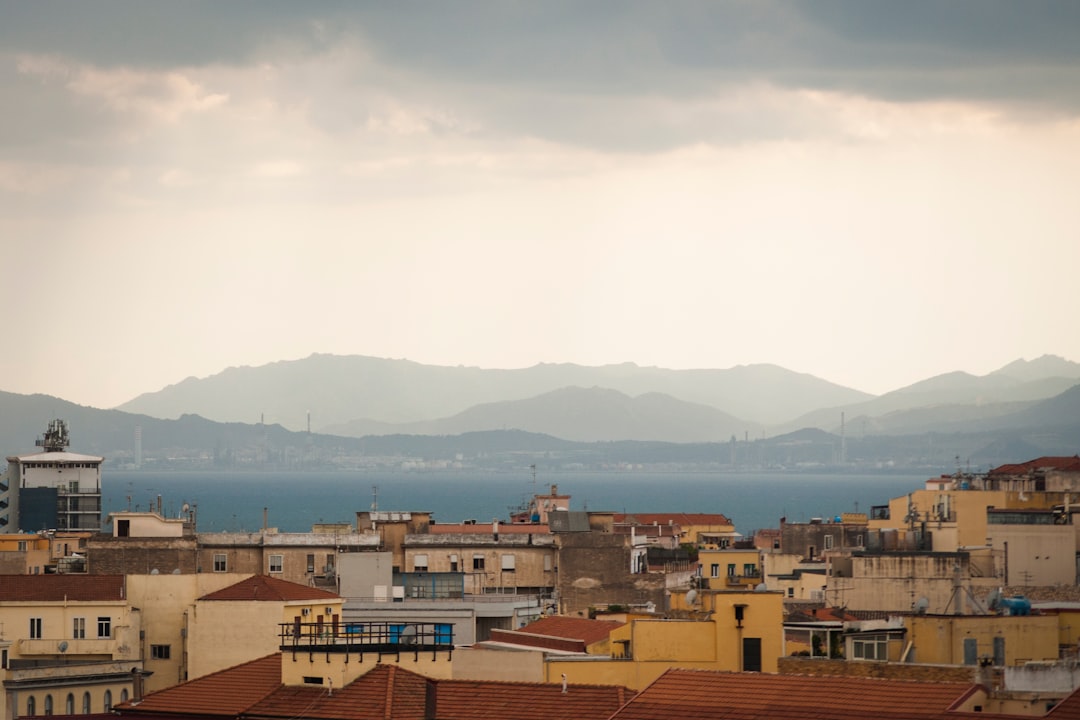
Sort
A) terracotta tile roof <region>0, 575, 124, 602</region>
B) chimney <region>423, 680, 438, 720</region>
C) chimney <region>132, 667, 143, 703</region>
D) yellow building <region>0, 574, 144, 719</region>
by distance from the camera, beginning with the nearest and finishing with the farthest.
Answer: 1. chimney <region>423, 680, 438, 720</region>
2. yellow building <region>0, 574, 144, 719</region>
3. chimney <region>132, 667, 143, 703</region>
4. terracotta tile roof <region>0, 575, 124, 602</region>

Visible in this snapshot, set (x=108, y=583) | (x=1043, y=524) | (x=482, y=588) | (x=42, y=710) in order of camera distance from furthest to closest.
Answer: (x=482, y=588) → (x=1043, y=524) → (x=108, y=583) → (x=42, y=710)

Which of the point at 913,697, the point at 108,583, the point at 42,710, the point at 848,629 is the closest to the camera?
the point at 913,697

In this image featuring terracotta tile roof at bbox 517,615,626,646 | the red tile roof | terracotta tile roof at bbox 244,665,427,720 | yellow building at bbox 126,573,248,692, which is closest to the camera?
the red tile roof

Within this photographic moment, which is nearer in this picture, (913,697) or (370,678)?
(913,697)

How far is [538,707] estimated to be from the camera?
34.2m

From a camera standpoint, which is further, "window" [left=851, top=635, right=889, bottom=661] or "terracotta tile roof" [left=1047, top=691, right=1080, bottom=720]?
"window" [left=851, top=635, right=889, bottom=661]

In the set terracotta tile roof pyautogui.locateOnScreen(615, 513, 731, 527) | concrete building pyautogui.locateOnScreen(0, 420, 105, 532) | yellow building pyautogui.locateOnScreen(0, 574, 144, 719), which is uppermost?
concrete building pyautogui.locateOnScreen(0, 420, 105, 532)

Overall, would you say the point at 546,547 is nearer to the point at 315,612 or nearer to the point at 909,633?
the point at 315,612

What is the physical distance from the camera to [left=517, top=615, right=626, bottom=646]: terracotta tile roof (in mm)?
49634

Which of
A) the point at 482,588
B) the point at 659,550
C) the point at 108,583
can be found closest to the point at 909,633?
the point at 108,583

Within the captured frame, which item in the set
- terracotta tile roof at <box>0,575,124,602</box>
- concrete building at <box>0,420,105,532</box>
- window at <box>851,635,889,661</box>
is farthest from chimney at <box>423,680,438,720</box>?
concrete building at <box>0,420,105,532</box>

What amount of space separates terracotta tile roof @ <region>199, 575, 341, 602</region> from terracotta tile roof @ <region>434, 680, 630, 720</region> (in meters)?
19.7

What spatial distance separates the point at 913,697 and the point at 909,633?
7446mm

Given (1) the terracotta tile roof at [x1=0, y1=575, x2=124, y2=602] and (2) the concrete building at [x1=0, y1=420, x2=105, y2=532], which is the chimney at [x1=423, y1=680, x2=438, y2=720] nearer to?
(1) the terracotta tile roof at [x1=0, y1=575, x2=124, y2=602]
